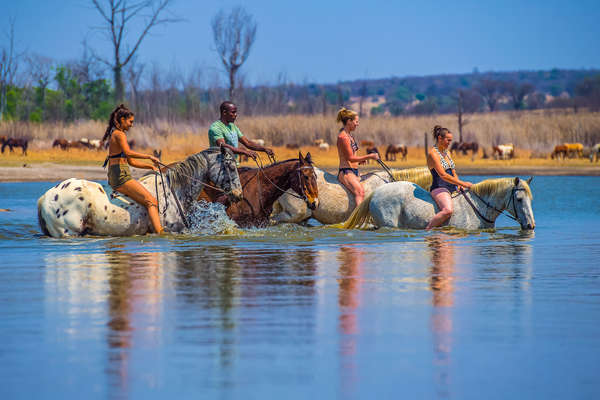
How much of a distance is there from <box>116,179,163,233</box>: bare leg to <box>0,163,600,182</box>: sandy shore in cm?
1764

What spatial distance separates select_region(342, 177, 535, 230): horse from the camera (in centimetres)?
1389

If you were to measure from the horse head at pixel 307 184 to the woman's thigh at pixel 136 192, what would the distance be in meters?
2.06

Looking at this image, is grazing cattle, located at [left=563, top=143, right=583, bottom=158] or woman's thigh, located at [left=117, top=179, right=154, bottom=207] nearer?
woman's thigh, located at [left=117, top=179, right=154, bottom=207]

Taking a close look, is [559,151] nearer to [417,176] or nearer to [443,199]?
[417,176]

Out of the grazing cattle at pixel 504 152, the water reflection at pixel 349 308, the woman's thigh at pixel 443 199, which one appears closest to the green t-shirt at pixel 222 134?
the water reflection at pixel 349 308

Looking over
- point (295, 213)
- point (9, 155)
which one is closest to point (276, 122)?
point (9, 155)

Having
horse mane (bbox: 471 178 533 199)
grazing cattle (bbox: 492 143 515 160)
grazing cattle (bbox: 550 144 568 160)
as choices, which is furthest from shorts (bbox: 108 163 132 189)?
grazing cattle (bbox: 550 144 568 160)

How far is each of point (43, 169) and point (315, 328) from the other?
2825cm

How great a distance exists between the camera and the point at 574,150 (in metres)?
44.6

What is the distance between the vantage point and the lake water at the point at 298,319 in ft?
18.9

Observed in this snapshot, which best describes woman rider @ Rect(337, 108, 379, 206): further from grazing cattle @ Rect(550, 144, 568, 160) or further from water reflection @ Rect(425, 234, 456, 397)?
grazing cattle @ Rect(550, 144, 568, 160)

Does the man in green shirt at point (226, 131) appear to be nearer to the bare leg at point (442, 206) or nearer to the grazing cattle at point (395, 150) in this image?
the bare leg at point (442, 206)

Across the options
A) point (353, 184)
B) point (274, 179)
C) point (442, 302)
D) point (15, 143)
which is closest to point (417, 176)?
point (353, 184)

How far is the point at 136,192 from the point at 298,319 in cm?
599
